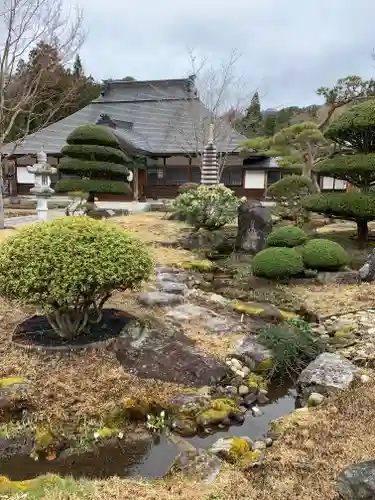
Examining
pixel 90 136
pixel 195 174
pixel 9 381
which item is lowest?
pixel 9 381

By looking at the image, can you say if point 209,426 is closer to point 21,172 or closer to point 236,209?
point 236,209

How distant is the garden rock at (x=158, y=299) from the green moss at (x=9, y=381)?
2.93 meters

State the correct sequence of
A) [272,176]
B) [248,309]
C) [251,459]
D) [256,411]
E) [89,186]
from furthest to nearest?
[272,176], [89,186], [248,309], [256,411], [251,459]

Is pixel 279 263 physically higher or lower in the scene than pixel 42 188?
lower

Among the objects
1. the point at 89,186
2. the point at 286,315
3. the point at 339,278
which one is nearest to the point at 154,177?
the point at 89,186

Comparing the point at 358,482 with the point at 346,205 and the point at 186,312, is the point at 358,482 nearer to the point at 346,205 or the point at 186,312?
the point at 186,312

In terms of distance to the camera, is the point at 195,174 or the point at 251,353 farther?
the point at 195,174

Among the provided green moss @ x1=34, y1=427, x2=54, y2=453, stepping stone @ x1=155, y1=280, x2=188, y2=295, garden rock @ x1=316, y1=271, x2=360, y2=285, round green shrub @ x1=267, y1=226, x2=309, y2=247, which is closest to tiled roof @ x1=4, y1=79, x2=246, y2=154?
round green shrub @ x1=267, y1=226, x2=309, y2=247

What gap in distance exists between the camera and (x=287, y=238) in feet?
35.0

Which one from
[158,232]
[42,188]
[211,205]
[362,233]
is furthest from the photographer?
[42,188]

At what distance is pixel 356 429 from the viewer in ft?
12.9

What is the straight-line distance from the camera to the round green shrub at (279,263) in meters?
9.57

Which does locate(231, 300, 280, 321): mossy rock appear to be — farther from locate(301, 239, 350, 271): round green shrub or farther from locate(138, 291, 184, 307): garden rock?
locate(301, 239, 350, 271): round green shrub

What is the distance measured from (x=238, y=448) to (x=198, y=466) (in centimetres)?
46
